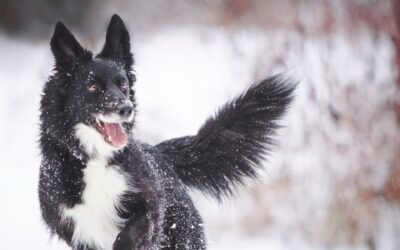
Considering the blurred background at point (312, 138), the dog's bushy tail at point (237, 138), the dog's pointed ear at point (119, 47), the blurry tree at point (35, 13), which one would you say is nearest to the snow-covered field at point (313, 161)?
the blurred background at point (312, 138)

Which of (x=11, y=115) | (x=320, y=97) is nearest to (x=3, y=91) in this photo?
(x=11, y=115)

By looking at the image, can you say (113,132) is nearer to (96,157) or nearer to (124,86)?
(96,157)

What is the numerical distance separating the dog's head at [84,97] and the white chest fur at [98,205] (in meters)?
0.13

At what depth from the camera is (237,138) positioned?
194 inches

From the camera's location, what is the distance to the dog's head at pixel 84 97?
13.3 ft

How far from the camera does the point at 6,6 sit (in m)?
10.1

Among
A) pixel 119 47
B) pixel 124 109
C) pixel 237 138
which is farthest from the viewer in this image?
pixel 237 138

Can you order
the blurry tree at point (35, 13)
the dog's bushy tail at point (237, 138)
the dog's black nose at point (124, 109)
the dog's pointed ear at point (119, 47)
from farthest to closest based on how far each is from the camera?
the blurry tree at point (35, 13)
the dog's bushy tail at point (237, 138)
the dog's pointed ear at point (119, 47)
the dog's black nose at point (124, 109)

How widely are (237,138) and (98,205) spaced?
1275mm

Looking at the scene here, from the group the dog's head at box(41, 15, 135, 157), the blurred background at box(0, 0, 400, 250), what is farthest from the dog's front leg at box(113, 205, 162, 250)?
the blurred background at box(0, 0, 400, 250)

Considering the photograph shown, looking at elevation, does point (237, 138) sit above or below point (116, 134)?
above

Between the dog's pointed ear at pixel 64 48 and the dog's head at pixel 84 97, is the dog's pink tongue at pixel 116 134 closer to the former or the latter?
the dog's head at pixel 84 97

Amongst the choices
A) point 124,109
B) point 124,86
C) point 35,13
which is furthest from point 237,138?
point 35,13

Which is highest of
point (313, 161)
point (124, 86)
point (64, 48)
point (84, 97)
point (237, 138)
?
point (313, 161)
